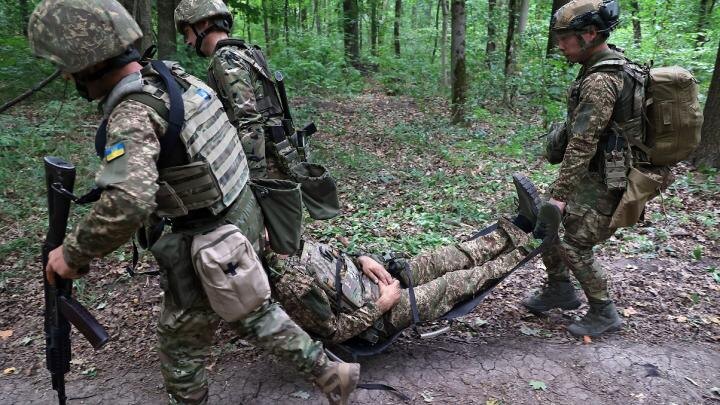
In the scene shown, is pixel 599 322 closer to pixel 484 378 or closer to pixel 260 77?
pixel 484 378

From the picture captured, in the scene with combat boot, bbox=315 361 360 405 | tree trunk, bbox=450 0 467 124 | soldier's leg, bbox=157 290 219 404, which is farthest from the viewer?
tree trunk, bbox=450 0 467 124

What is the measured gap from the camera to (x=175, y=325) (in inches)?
110

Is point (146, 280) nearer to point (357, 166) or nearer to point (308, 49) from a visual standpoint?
point (357, 166)

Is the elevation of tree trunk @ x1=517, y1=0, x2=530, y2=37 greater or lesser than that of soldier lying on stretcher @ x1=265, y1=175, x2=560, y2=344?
greater

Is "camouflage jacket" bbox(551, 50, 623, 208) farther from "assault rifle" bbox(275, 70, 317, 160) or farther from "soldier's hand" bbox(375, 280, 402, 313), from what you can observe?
"assault rifle" bbox(275, 70, 317, 160)

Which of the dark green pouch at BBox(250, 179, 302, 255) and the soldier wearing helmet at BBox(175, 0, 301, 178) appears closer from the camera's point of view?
the dark green pouch at BBox(250, 179, 302, 255)

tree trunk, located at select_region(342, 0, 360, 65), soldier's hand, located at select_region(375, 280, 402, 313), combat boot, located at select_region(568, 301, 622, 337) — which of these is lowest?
combat boot, located at select_region(568, 301, 622, 337)

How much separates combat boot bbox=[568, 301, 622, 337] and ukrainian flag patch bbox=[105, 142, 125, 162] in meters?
3.60

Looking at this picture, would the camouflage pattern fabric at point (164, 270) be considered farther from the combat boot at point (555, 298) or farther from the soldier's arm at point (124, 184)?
the combat boot at point (555, 298)

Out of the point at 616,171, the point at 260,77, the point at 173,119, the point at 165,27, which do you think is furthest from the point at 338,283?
the point at 165,27

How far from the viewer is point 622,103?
148 inches

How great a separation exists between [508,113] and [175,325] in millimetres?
10662

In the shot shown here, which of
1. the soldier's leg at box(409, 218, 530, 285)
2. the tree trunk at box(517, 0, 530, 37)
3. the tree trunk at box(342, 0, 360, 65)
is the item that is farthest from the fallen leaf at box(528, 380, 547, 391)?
the tree trunk at box(342, 0, 360, 65)

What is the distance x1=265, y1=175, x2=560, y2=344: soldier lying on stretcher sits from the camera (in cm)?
350
